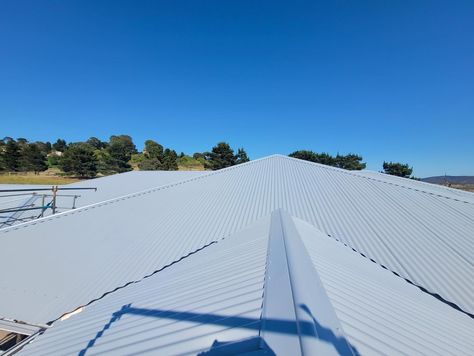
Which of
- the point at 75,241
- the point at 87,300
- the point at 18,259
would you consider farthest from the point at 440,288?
the point at 18,259

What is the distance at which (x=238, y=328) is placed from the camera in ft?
6.31

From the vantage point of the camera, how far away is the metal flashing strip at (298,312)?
4.91 feet

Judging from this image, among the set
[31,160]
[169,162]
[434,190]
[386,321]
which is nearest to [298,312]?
[386,321]

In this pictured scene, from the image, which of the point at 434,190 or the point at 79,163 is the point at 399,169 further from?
the point at 79,163

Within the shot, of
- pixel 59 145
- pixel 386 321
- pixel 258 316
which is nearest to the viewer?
pixel 258 316

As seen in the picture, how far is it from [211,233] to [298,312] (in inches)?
196

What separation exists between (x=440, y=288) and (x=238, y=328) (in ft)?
14.4

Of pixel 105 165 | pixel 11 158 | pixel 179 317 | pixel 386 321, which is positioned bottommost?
pixel 179 317

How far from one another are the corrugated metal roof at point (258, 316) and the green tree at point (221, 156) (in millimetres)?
40993

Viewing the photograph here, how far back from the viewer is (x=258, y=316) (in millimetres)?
1990

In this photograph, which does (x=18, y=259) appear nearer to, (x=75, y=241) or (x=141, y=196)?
→ (x=75, y=241)

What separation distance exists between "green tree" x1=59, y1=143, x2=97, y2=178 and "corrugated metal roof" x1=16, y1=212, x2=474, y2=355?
45083mm

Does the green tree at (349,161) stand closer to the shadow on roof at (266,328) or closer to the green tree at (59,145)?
the shadow on roof at (266,328)

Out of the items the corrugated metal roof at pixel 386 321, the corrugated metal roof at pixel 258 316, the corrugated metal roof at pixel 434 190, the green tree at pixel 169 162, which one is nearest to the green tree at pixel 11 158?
the green tree at pixel 169 162
